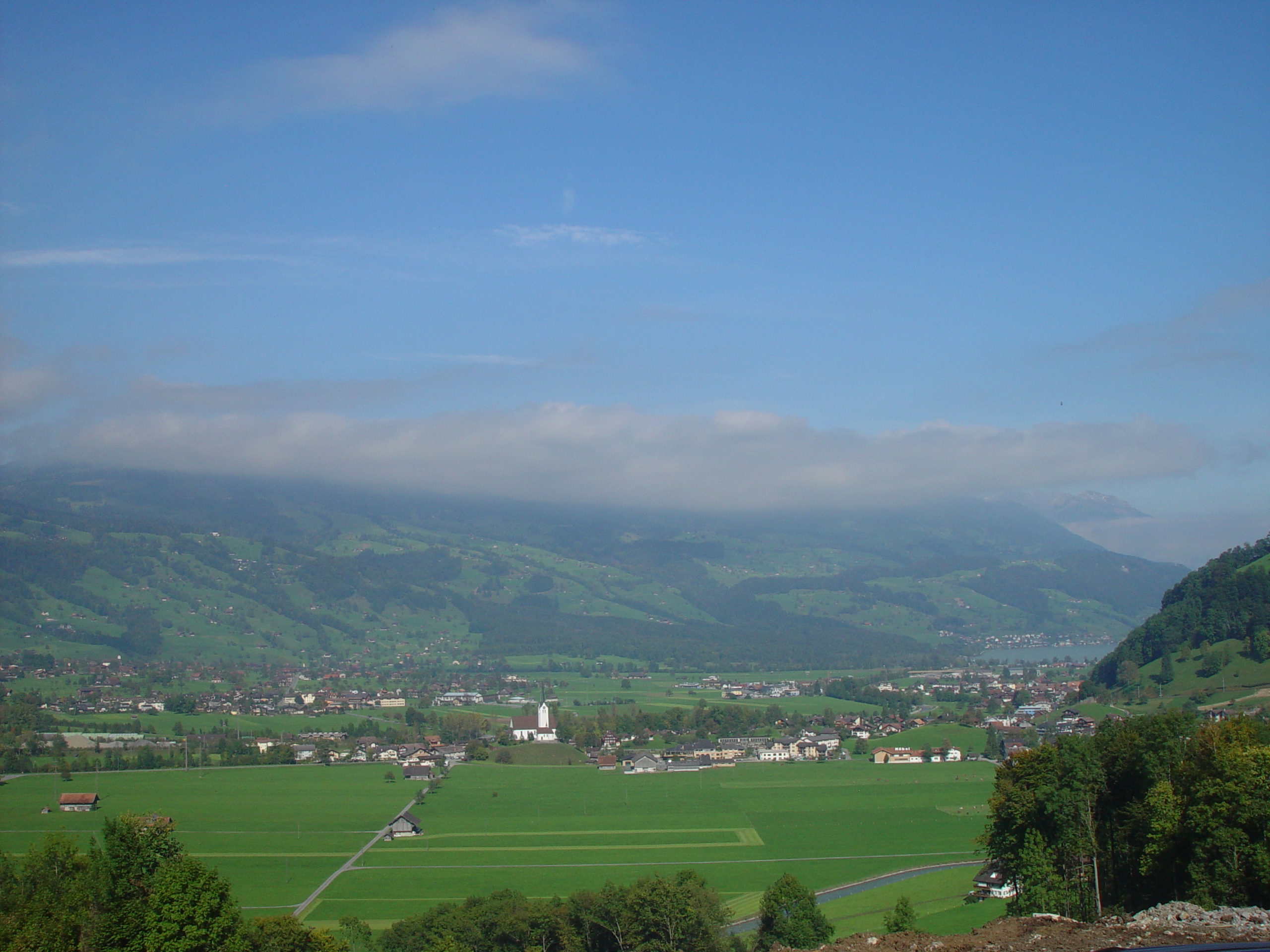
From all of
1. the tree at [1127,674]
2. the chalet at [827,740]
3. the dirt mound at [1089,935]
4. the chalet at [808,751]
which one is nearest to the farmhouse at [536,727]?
the chalet at [808,751]

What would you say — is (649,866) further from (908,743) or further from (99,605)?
(99,605)

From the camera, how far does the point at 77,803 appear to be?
164ft

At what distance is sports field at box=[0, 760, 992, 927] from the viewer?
36594 mm

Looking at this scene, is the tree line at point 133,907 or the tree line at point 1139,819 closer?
the tree line at point 133,907

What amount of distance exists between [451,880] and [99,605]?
167814mm

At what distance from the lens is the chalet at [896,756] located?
69275 mm

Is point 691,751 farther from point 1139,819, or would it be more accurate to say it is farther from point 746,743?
point 1139,819

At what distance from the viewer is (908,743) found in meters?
75.8

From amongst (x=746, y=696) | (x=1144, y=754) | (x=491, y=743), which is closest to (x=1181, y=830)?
(x=1144, y=754)

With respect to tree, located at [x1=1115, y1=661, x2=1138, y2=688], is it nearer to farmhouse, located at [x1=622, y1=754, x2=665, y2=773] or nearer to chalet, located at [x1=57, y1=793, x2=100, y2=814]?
farmhouse, located at [x1=622, y1=754, x2=665, y2=773]

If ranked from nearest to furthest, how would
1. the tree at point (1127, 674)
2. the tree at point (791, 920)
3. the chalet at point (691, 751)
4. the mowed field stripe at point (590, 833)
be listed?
1. the tree at point (791, 920)
2. the mowed field stripe at point (590, 833)
3. the chalet at point (691, 751)
4. the tree at point (1127, 674)

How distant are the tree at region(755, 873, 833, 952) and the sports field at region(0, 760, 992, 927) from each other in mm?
5180

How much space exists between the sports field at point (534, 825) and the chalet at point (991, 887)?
5380 mm

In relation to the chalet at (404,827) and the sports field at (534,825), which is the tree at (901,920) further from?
the chalet at (404,827)
